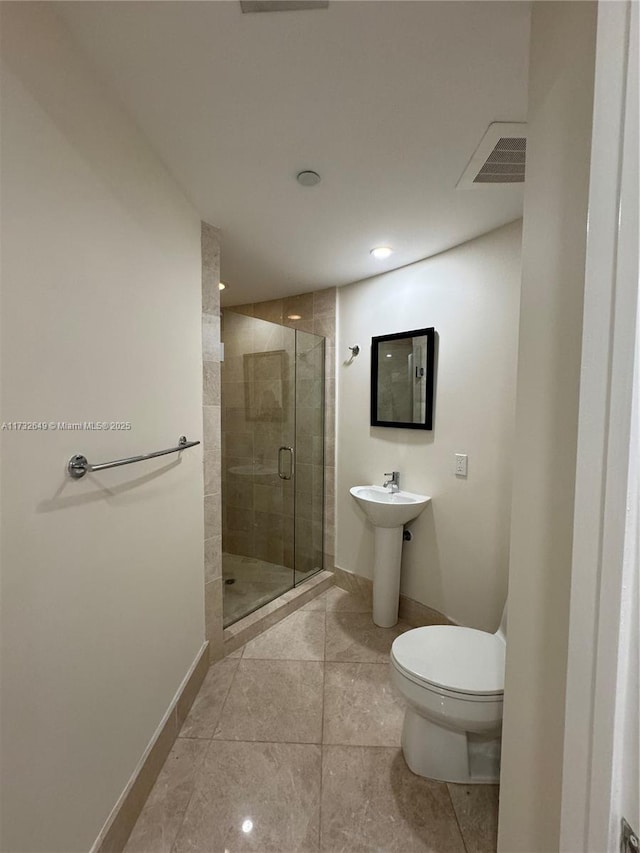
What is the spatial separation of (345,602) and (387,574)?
54cm

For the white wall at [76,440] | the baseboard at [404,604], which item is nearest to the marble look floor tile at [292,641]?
the baseboard at [404,604]

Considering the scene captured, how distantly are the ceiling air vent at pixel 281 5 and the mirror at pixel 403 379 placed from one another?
4.95 ft

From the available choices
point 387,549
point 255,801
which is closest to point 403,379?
point 387,549

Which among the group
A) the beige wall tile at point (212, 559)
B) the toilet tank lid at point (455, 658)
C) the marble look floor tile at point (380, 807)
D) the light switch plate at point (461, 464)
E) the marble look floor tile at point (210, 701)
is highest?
the light switch plate at point (461, 464)

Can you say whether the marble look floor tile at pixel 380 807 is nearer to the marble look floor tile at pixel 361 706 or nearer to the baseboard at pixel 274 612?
the marble look floor tile at pixel 361 706

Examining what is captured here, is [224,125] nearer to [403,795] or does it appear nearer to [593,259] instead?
[593,259]

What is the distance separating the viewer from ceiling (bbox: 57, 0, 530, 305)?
816mm

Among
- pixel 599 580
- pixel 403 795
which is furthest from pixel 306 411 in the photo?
pixel 599 580

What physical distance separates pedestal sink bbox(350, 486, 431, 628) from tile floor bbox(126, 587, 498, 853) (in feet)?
1.27

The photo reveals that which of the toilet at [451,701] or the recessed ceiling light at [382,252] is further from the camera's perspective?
the recessed ceiling light at [382,252]

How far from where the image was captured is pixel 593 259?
0.51 m

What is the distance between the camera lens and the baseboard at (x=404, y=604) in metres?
2.11

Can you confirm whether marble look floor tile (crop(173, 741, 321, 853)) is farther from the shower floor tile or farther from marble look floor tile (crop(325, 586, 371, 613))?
marble look floor tile (crop(325, 586, 371, 613))

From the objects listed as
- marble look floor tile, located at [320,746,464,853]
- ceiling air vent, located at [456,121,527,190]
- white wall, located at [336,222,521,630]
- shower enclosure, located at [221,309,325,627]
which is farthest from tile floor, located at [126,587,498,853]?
ceiling air vent, located at [456,121,527,190]
